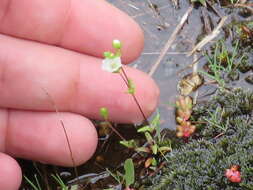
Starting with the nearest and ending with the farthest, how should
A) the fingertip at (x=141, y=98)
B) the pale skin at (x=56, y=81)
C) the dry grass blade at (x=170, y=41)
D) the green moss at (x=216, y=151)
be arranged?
the green moss at (x=216, y=151) → the pale skin at (x=56, y=81) → the fingertip at (x=141, y=98) → the dry grass blade at (x=170, y=41)

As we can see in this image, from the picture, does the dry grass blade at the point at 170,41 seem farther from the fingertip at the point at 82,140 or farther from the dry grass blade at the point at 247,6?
the fingertip at the point at 82,140

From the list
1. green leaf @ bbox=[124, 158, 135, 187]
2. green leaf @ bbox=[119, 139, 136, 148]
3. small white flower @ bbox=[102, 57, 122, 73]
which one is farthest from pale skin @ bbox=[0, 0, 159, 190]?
small white flower @ bbox=[102, 57, 122, 73]

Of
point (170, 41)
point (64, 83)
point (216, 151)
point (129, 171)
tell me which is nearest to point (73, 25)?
point (64, 83)

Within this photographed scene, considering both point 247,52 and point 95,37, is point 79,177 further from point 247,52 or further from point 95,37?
point 247,52

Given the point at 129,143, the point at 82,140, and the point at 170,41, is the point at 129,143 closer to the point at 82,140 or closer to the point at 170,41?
the point at 82,140

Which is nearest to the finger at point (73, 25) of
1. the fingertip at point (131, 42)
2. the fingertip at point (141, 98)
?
the fingertip at point (131, 42)
